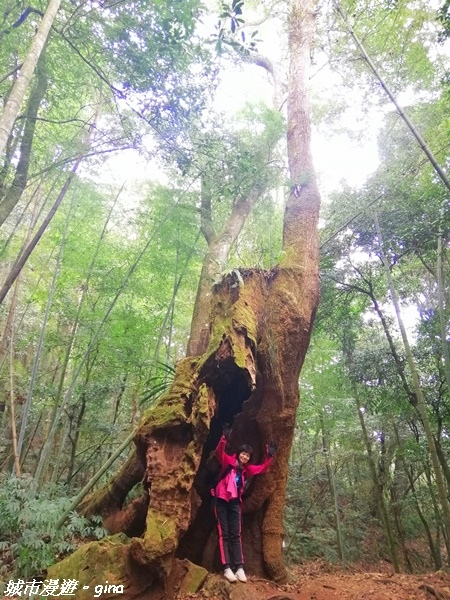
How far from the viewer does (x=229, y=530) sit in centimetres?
386

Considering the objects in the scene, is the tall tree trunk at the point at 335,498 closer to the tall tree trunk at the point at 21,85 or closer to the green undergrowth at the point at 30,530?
the green undergrowth at the point at 30,530

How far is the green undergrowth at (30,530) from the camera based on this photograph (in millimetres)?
3695

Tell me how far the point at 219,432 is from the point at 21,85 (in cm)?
377

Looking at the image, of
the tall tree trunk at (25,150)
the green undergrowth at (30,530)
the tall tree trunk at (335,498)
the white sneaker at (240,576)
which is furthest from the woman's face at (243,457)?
the tall tree trunk at (335,498)

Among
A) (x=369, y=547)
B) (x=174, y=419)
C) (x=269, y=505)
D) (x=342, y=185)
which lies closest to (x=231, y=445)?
(x=269, y=505)

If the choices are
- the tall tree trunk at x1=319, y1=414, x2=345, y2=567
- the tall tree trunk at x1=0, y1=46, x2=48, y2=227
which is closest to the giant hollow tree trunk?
the tall tree trunk at x1=0, y1=46, x2=48, y2=227

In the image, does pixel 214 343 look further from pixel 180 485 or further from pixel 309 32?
pixel 309 32

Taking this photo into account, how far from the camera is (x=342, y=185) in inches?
370

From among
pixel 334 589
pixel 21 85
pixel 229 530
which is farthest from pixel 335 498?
pixel 21 85

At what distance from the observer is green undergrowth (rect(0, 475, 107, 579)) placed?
145 inches

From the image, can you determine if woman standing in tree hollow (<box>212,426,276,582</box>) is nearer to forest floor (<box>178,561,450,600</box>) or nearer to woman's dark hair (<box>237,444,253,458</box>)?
woman's dark hair (<box>237,444,253,458</box>)

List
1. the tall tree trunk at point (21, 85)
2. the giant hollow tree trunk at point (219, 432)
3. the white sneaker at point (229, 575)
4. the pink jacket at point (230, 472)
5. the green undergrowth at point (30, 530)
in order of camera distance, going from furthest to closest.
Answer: the pink jacket at point (230, 472) → the green undergrowth at point (30, 530) → the white sneaker at point (229, 575) → the giant hollow tree trunk at point (219, 432) → the tall tree trunk at point (21, 85)

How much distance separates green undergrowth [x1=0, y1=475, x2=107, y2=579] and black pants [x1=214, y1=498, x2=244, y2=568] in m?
1.32

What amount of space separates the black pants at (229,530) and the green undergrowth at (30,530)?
4.33 feet
